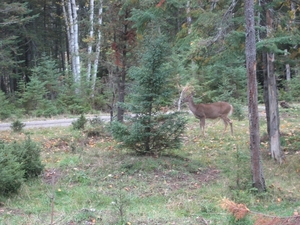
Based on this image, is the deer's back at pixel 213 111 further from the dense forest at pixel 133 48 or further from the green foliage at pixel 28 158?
the green foliage at pixel 28 158

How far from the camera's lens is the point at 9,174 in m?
7.99

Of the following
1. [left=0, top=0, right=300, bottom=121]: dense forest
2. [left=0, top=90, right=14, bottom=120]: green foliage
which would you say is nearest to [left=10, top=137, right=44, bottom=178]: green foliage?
[left=0, top=0, right=300, bottom=121]: dense forest

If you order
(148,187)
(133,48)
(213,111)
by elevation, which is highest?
(133,48)

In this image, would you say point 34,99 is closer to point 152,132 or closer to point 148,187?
point 152,132

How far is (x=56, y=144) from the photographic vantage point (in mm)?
13141

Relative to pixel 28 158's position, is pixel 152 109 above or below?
above

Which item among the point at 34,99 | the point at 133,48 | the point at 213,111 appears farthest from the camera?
the point at 34,99

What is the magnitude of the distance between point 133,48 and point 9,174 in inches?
294

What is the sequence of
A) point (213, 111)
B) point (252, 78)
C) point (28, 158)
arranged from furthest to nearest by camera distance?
point (213, 111), point (28, 158), point (252, 78)

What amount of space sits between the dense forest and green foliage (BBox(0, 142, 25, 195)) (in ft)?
14.1

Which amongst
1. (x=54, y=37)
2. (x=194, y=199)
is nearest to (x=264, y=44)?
(x=194, y=199)

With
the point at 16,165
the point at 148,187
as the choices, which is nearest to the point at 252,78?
the point at 148,187

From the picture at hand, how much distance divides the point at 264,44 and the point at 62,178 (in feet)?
17.6

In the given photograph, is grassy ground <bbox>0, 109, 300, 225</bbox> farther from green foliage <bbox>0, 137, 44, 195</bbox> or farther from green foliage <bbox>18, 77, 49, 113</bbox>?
green foliage <bbox>18, 77, 49, 113</bbox>
